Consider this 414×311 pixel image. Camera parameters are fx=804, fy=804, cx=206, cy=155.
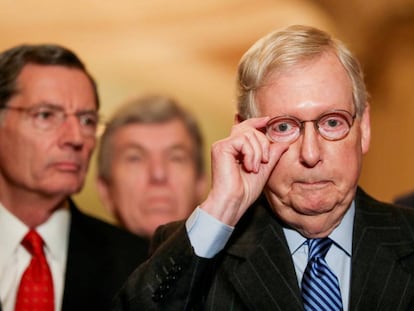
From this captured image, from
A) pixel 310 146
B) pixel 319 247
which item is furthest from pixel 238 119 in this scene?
pixel 319 247

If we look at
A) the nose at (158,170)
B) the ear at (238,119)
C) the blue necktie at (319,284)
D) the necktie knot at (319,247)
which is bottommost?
the nose at (158,170)

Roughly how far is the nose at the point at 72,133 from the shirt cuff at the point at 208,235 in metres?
1.22

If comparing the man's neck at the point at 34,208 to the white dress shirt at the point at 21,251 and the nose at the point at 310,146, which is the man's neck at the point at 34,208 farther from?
the nose at the point at 310,146

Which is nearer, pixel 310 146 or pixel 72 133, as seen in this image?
pixel 310 146

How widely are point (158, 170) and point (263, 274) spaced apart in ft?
6.03

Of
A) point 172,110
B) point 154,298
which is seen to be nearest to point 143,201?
point 172,110

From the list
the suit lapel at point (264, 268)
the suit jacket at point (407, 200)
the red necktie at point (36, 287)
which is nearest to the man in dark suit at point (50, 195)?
the red necktie at point (36, 287)

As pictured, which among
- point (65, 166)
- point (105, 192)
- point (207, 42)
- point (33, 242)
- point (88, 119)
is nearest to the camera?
point (33, 242)

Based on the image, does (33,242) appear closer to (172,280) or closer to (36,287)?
(36,287)

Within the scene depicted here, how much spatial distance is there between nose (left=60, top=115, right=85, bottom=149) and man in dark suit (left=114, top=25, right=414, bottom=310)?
1.14m

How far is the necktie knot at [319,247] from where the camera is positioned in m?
2.37

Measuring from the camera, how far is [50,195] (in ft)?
11.1

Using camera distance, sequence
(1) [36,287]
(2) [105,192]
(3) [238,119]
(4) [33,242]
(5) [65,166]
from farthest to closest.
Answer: (2) [105,192]
(5) [65,166]
(4) [33,242]
(1) [36,287]
(3) [238,119]

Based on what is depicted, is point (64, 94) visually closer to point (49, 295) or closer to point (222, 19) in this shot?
point (49, 295)
